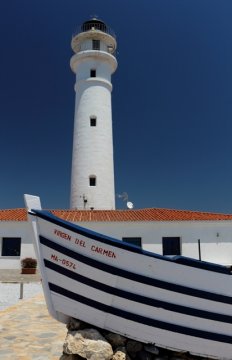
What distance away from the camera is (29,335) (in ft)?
20.7

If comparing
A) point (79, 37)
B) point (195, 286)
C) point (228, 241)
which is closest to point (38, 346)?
point (195, 286)

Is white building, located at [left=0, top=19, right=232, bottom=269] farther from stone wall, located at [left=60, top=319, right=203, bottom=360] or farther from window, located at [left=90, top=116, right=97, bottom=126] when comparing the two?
stone wall, located at [left=60, top=319, right=203, bottom=360]

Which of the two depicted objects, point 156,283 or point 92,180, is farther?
point 92,180

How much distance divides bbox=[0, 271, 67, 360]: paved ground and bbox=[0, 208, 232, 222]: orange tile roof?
10361mm

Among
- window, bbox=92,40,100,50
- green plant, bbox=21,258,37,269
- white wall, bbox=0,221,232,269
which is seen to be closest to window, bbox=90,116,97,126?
window, bbox=92,40,100,50

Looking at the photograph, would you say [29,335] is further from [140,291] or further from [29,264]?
[29,264]

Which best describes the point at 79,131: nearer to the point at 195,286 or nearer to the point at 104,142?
the point at 104,142

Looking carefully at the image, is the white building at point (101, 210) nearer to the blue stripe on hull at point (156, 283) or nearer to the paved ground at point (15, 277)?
the paved ground at point (15, 277)

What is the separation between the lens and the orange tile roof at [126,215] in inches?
756

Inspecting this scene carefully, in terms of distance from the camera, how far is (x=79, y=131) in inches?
959

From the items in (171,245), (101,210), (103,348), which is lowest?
(103,348)

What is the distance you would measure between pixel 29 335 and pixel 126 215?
46.0 feet

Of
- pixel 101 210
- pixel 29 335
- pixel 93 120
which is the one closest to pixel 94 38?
pixel 93 120

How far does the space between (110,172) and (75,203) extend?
3326 millimetres
